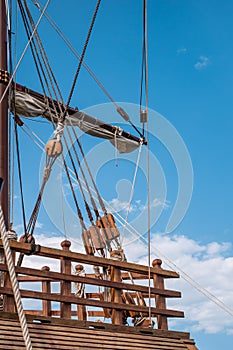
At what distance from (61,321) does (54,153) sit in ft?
15.5

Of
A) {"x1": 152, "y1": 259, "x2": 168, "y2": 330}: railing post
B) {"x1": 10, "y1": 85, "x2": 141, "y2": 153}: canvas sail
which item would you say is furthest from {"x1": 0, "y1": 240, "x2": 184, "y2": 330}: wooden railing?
{"x1": 10, "y1": 85, "x2": 141, "y2": 153}: canvas sail

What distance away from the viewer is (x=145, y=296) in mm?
9695

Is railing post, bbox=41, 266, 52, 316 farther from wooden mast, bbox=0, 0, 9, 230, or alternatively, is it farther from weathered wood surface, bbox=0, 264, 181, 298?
wooden mast, bbox=0, 0, 9, 230

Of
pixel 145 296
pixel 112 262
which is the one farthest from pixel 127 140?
pixel 112 262

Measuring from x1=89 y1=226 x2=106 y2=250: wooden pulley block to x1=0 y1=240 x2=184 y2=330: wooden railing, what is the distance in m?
1.58

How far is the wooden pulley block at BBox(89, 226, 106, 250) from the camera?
38.0 feet

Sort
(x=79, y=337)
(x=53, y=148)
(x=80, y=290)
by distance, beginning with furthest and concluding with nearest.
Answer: (x=53, y=148) < (x=80, y=290) < (x=79, y=337)

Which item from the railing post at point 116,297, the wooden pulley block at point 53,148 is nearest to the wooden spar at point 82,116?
the wooden pulley block at point 53,148

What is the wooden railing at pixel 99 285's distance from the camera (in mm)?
7245

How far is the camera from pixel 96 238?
11680 mm

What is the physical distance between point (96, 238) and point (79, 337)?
14.9 feet

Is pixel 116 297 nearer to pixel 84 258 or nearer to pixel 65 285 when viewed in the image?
pixel 84 258

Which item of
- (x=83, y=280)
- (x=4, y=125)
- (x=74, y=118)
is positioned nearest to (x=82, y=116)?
(x=74, y=118)

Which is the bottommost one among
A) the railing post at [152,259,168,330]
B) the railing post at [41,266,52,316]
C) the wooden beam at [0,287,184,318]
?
the wooden beam at [0,287,184,318]
